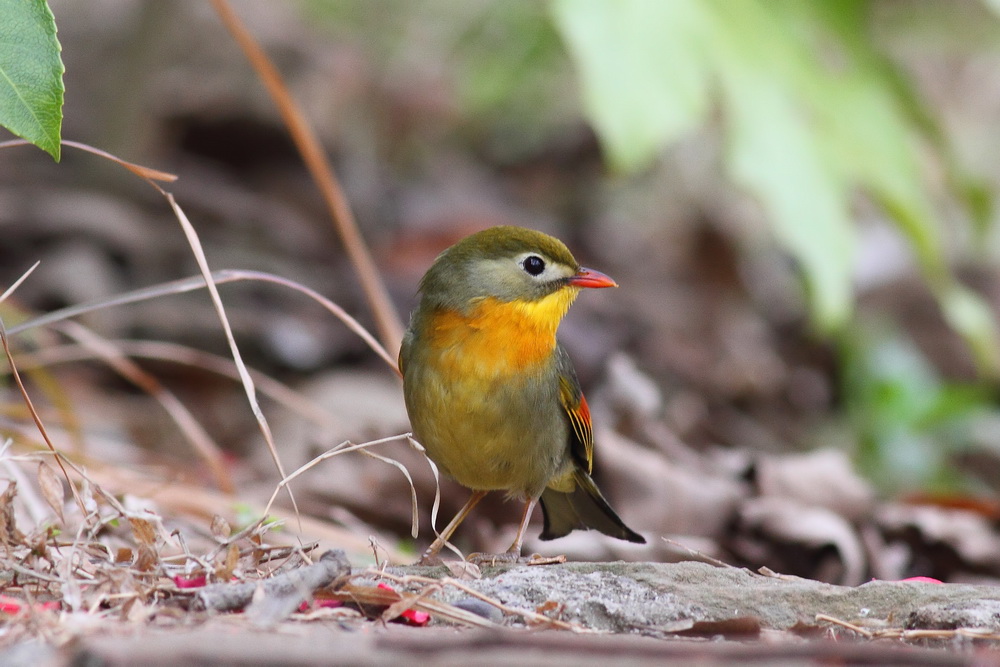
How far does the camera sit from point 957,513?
5973 mm

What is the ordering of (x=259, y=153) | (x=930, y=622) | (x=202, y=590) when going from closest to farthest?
(x=202, y=590) < (x=930, y=622) < (x=259, y=153)

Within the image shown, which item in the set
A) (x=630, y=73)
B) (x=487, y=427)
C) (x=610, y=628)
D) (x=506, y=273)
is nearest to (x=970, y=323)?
(x=630, y=73)

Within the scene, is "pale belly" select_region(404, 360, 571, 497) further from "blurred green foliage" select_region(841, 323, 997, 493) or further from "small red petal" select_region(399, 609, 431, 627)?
"blurred green foliage" select_region(841, 323, 997, 493)

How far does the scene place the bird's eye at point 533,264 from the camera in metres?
4.24

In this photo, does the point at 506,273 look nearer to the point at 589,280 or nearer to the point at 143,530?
the point at 589,280

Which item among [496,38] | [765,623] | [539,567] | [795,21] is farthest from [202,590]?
[496,38]

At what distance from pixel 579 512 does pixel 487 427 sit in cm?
72

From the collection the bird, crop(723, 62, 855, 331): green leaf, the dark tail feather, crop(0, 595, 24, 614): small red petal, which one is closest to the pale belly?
the bird

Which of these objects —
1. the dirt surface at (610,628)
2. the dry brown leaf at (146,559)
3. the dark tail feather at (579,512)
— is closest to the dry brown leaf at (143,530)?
the dry brown leaf at (146,559)

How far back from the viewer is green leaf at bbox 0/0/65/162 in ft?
8.66

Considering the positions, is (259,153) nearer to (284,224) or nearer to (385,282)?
(284,224)

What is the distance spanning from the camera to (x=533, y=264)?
426 centimetres

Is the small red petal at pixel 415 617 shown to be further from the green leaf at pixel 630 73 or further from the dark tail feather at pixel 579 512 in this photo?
the green leaf at pixel 630 73

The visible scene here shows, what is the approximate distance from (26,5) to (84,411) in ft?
14.5
